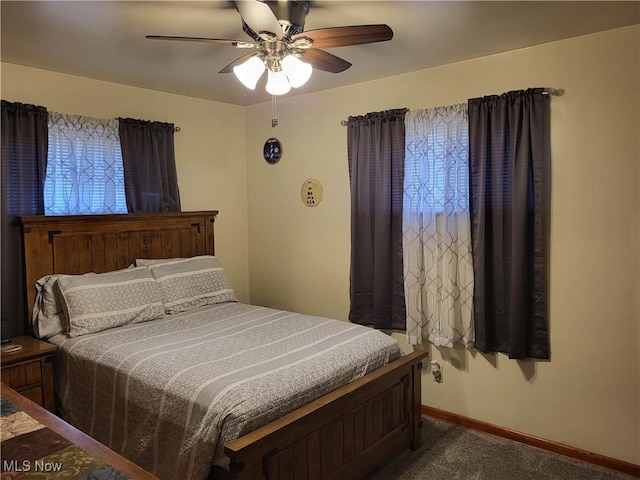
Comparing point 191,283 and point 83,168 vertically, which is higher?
point 83,168

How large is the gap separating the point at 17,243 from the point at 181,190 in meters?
1.30

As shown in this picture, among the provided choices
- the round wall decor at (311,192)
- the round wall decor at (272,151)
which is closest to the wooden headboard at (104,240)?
the round wall decor at (272,151)

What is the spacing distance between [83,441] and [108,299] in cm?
163

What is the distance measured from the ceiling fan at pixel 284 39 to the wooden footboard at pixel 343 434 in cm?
153

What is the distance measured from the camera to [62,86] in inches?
127

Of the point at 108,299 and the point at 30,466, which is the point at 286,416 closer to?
the point at 30,466

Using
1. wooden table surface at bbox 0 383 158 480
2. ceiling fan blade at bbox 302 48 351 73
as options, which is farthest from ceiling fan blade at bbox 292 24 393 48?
wooden table surface at bbox 0 383 158 480

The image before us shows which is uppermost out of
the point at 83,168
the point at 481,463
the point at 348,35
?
the point at 348,35

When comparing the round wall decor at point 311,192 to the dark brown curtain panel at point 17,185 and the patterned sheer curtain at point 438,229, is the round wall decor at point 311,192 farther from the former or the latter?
the dark brown curtain panel at point 17,185

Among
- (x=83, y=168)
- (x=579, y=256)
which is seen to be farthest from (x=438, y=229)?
(x=83, y=168)

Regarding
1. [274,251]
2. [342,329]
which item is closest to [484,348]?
[342,329]

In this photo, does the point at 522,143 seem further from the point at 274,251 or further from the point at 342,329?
the point at 274,251

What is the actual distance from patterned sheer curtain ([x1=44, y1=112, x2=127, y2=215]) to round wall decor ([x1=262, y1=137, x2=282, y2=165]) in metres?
1.26

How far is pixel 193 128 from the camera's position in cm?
402
